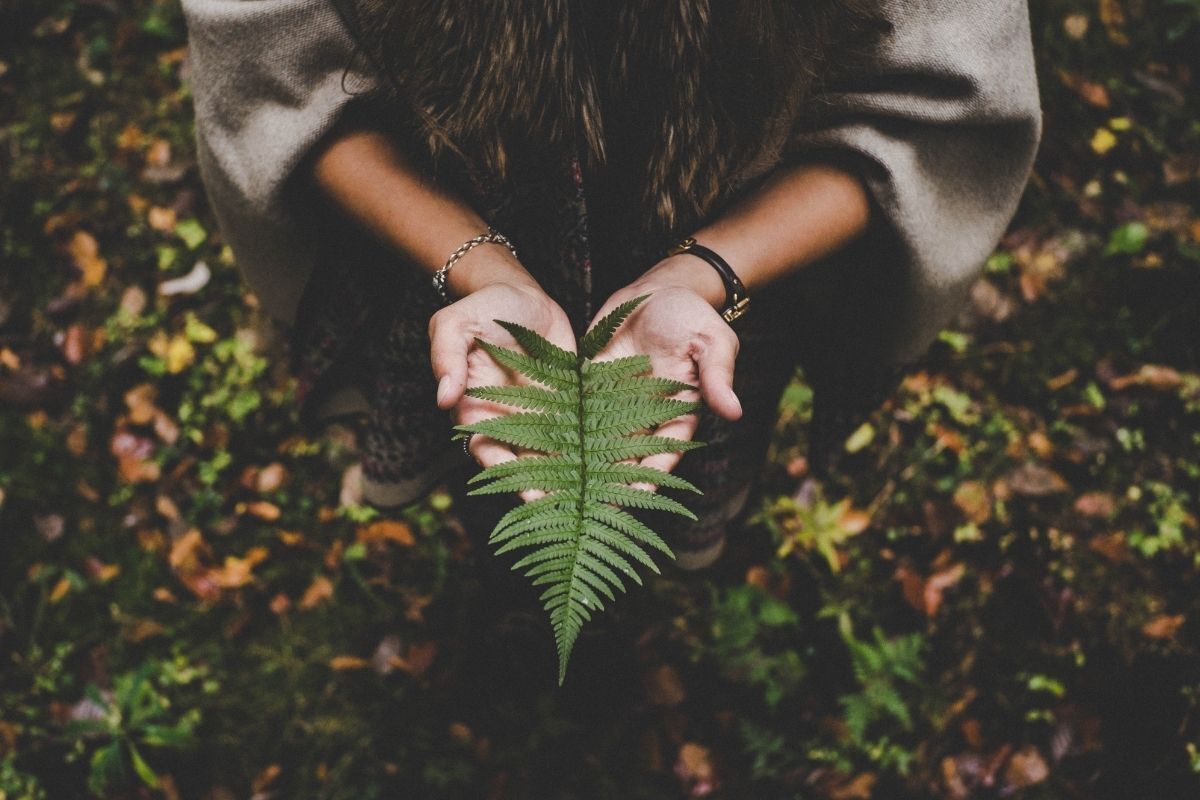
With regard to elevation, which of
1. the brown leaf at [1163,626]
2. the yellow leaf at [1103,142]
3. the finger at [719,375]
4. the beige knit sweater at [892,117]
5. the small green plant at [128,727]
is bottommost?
the small green plant at [128,727]

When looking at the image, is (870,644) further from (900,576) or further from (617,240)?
(617,240)

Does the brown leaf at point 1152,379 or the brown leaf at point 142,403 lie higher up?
the brown leaf at point 1152,379

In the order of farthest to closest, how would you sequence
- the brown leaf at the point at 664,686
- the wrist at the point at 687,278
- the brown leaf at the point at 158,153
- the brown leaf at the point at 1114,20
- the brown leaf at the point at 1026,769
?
the brown leaf at the point at 158,153 < the brown leaf at the point at 1114,20 < the brown leaf at the point at 664,686 < the brown leaf at the point at 1026,769 < the wrist at the point at 687,278

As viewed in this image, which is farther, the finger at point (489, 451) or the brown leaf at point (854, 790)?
the brown leaf at point (854, 790)

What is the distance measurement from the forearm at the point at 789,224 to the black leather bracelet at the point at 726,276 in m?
0.01

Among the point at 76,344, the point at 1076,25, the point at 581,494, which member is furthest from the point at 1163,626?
the point at 76,344

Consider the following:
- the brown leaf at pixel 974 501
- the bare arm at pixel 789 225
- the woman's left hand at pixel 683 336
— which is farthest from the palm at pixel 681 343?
the brown leaf at pixel 974 501

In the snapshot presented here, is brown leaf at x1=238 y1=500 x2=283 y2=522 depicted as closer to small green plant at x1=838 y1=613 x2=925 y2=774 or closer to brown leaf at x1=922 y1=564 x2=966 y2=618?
small green plant at x1=838 y1=613 x2=925 y2=774

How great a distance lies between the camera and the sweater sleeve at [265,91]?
1.40m

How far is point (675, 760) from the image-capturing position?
271 cm

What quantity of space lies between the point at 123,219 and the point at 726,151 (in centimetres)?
337

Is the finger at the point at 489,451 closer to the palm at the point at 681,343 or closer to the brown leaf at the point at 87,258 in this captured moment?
the palm at the point at 681,343

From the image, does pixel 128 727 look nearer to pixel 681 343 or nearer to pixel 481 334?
pixel 481 334

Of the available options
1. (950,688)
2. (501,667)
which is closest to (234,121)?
(501,667)
